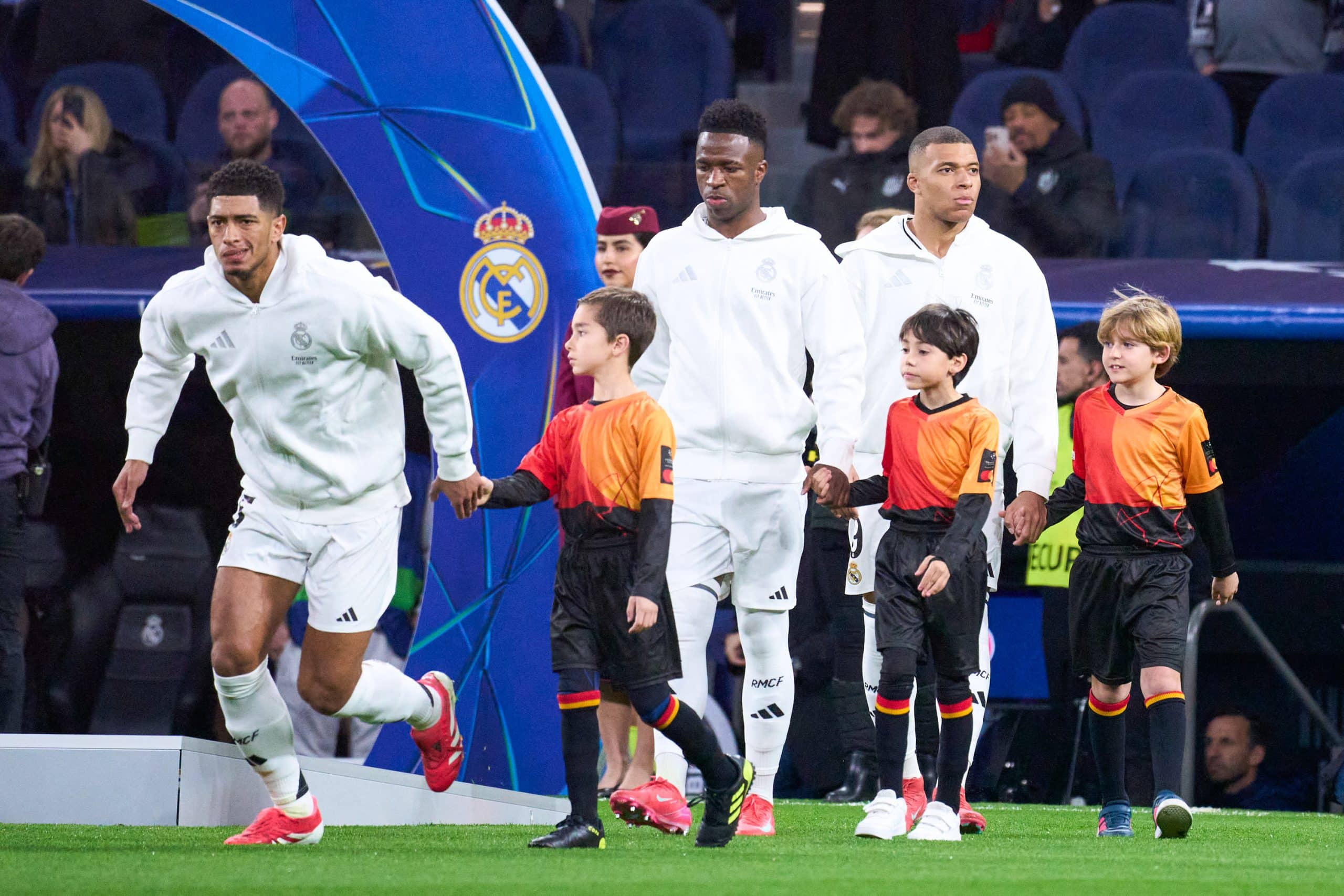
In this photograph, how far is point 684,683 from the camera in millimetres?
4938

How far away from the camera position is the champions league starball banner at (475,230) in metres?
5.90

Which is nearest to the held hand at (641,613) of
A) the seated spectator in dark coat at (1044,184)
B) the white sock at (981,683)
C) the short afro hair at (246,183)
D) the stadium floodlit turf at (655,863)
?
the stadium floodlit turf at (655,863)

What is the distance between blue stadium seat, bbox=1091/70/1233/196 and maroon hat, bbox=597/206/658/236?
373 cm

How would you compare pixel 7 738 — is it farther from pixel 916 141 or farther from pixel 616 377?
pixel 916 141

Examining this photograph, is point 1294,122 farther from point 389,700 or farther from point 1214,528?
point 389,700

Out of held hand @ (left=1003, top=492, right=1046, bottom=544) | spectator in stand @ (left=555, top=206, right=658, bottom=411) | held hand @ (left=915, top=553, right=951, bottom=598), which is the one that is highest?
spectator in stand @ (left=555, top=206, right=658, bottom=411)

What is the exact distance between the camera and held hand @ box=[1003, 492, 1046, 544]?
505 cm

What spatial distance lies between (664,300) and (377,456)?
3.03ft

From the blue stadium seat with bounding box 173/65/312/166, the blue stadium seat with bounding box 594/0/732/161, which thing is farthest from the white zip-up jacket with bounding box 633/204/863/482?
the blue stadium seat with bounding box 594/0/732/161

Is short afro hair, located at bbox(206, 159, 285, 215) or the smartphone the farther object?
the smartphone

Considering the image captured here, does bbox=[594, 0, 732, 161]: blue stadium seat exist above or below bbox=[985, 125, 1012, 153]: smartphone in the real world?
above

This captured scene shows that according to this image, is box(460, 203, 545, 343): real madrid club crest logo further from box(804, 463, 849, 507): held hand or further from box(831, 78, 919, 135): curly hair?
box(831, 78, 919, 135): curly hair

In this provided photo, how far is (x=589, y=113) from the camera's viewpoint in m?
9.00

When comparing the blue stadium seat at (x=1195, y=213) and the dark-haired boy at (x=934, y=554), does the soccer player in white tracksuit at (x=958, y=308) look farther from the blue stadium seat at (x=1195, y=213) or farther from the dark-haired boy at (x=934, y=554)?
the blue stadium seat at (x=1195, y=213)
